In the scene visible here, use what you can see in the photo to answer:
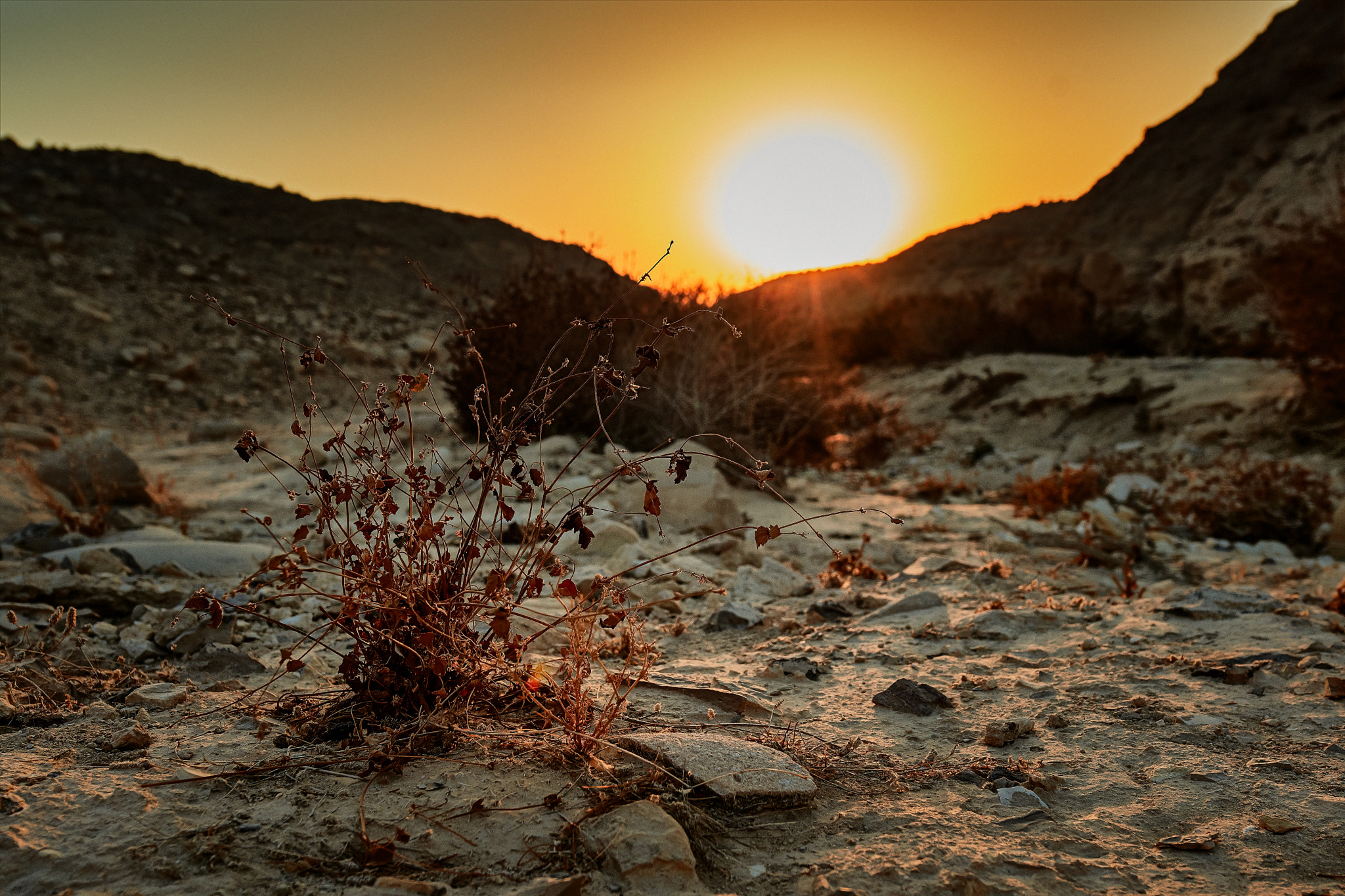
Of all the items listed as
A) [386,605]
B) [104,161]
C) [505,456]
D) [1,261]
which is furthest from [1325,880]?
[104,161]

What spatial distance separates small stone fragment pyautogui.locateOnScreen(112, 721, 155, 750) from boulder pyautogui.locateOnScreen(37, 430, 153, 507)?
11.9 ft

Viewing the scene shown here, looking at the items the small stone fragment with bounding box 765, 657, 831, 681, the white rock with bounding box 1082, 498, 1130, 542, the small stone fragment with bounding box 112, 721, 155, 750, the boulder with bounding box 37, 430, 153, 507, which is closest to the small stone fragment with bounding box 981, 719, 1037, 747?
the small stone fragment with bounding box 765, 657, 831, 681

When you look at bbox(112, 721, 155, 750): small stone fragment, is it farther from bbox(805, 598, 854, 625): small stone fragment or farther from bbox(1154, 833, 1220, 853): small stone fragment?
bbox(805, 598, 854, 625): small stone fragment

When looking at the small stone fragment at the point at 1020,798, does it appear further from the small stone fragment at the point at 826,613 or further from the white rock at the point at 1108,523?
the white rock at the point at 1108,523

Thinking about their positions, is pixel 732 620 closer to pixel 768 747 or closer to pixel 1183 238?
pixel 768 747

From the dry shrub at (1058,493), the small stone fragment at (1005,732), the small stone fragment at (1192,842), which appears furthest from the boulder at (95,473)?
the dry shrub at (1058,493)

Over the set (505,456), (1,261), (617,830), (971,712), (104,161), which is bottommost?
(971,712)

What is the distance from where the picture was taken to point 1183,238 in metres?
18.9

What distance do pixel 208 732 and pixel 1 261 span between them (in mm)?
13781

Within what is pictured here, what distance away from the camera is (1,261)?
11.7 meters

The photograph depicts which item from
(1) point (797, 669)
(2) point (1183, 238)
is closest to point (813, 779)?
(1) point (797, 669)

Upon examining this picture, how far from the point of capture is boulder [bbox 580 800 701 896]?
1261 millimetres

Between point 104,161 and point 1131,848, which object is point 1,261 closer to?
point 104,161

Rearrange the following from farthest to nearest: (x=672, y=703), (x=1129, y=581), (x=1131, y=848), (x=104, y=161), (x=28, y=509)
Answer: (x=104, y=161), (x=28, y=509), (x=1129, y=581), (x=672, y=703), (x=1131, y=848)
